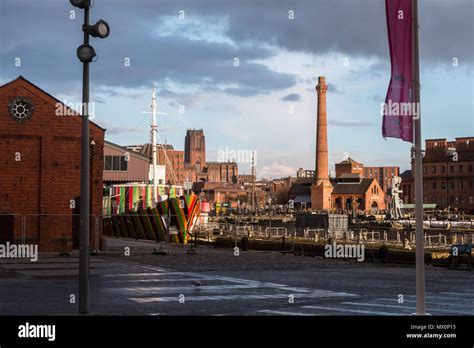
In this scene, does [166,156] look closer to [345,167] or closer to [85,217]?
[85,217]

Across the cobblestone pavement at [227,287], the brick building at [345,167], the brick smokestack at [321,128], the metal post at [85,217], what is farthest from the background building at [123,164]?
the brick building at [345,167]

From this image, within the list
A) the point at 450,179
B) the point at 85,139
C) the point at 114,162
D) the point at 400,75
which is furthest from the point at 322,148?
the point at 400,75

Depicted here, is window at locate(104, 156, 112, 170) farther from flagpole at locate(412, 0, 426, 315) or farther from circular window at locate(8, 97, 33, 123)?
flagpole at locate(412, 0, 426, 315)

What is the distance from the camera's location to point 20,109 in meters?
35.0

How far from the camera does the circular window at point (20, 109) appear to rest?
34844 mm

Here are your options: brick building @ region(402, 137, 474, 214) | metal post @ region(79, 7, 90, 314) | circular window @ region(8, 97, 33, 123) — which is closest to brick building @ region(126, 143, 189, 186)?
circular window @ region(8, 97, 33, 123)

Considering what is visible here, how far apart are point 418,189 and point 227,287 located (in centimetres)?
890

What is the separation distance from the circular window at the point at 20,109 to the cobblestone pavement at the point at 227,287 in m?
8.09

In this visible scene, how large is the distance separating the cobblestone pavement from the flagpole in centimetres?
263

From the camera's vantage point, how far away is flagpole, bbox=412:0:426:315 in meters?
11.2

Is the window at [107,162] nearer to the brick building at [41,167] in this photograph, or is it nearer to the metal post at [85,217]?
the brick building at [41,167]
